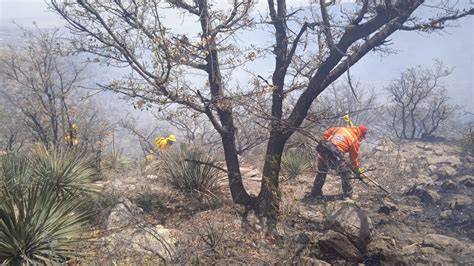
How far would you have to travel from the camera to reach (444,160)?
12.6 m

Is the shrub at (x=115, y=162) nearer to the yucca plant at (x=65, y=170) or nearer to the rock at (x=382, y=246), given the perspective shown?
the yucca plant at (x=65, y=170)

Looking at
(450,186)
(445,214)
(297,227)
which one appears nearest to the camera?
(297,227)

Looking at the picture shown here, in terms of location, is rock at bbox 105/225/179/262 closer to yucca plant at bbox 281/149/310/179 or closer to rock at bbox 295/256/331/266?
rock at bbox 295/256/331/266

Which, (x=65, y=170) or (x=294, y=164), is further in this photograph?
(x=294, y=164)

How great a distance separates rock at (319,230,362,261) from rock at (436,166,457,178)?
20.7ft

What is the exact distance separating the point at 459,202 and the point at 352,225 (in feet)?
10.3

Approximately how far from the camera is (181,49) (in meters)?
5.86

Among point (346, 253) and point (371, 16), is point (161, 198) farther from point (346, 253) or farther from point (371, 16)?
point (371, 16)

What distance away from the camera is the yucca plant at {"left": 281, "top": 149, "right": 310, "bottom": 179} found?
972 centimetres

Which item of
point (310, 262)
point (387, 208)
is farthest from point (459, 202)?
point (310, 262)

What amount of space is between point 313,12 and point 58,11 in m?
4.33

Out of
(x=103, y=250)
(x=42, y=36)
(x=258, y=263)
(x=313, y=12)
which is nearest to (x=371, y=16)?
(x=313, y=12)

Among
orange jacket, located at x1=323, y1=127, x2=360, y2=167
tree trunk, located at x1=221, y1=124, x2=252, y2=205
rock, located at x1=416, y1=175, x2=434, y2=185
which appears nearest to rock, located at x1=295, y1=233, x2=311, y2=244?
tree trunk, located at x1=221, y1=124, x2=252, y2=205

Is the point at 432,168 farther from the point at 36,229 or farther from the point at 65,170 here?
the point at 36,229
